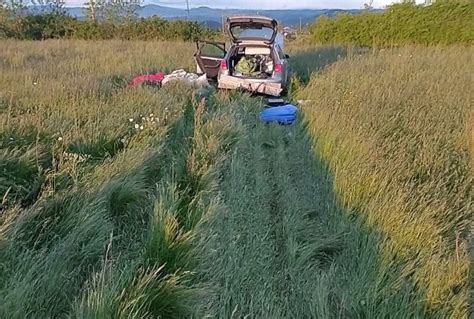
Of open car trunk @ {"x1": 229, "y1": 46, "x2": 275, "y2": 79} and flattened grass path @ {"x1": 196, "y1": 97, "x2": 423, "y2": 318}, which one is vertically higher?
open car trunk @ {"x1": 229, "y1": 46, "x2": 275, "y2": 79}

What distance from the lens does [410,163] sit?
4711 mm

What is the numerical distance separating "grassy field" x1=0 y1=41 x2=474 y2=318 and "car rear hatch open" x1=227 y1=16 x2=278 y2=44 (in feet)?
13.4

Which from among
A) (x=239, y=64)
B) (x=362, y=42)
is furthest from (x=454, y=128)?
(x=362, y=42)

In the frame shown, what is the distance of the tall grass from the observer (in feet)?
9.99

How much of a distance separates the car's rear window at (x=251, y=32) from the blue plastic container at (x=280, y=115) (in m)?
3.17

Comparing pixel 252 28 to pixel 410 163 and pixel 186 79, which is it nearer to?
pixel 186 79

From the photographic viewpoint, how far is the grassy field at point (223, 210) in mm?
2648

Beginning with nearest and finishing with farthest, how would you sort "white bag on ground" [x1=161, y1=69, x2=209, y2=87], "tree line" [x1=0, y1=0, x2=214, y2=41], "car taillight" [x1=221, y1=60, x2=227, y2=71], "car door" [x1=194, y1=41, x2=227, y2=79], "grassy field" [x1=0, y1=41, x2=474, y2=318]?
1. "grassy field" [x1=0, y1=41, x2=474, y2=318]
2. "white bag on ground" [x1=161, y1=69, x2=209, y2=87]
3. "car taillight" [x1=221, y1=60, x2=227, y2=71]
4. "car door" [x1=194, y1=41, x2=227, y2=79]
5. "tree line" [x1=0, y1=0, x2=214, y2=41]

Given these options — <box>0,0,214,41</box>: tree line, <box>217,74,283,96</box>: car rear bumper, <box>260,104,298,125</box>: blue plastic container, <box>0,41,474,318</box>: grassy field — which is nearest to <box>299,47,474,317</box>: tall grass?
<box>0,41,474,318</box>: grassy field

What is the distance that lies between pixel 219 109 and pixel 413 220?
172 inches

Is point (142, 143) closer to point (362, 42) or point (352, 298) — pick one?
point (352, 298)

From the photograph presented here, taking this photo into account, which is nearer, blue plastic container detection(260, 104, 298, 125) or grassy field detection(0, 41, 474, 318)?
grassy field detection(0, 41, 474, 318)

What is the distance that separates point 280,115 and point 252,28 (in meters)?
3.81

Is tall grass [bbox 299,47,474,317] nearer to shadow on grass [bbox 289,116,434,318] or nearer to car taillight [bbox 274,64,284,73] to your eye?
shadow on grass [bbox 289,116,434,318]
